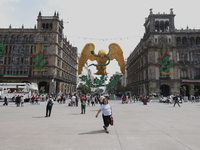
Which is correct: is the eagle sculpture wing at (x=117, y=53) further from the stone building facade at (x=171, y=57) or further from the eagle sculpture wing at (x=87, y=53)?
the stone building facade at (x=171, y=57)

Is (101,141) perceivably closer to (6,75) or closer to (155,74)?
(155,74)

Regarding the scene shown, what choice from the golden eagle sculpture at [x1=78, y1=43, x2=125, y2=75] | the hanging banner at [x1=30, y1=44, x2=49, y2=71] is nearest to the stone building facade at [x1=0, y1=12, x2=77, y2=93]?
the hanging banner at [x1=30, y1=44, x2=49, y2=71]

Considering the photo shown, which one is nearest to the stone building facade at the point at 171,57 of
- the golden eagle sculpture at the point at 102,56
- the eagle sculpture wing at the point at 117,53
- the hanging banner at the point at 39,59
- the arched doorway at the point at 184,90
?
the arched doorway at the point at 184,90

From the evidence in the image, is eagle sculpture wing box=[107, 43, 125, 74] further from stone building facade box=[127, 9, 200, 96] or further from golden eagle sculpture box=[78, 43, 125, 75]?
stone building facade box=[127, 9, 200, 96]

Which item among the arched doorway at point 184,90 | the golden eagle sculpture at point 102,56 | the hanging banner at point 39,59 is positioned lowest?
the arched doorway at point 184,90

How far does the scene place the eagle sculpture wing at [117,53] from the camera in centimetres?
2220

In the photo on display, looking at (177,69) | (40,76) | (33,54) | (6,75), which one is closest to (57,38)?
(33,54)

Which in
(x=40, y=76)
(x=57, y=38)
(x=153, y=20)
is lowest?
(x=40, y=76)

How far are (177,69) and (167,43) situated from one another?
330 inches

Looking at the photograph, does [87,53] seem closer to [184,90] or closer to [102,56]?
[102,56]

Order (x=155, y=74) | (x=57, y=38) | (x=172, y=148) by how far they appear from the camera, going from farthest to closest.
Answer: (x=57, y=38) → (x=155, y=74) → (x=172, y=148)

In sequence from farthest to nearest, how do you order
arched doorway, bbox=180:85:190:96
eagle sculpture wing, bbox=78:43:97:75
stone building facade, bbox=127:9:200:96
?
stone building facade, bbox=127:9:200:96 < arched doorway, bbox=180:85:190:96 < eagle sculpture wing, bbox=78:43:97:75

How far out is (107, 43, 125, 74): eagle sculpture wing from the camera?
22203 mm

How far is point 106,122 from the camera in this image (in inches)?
255
